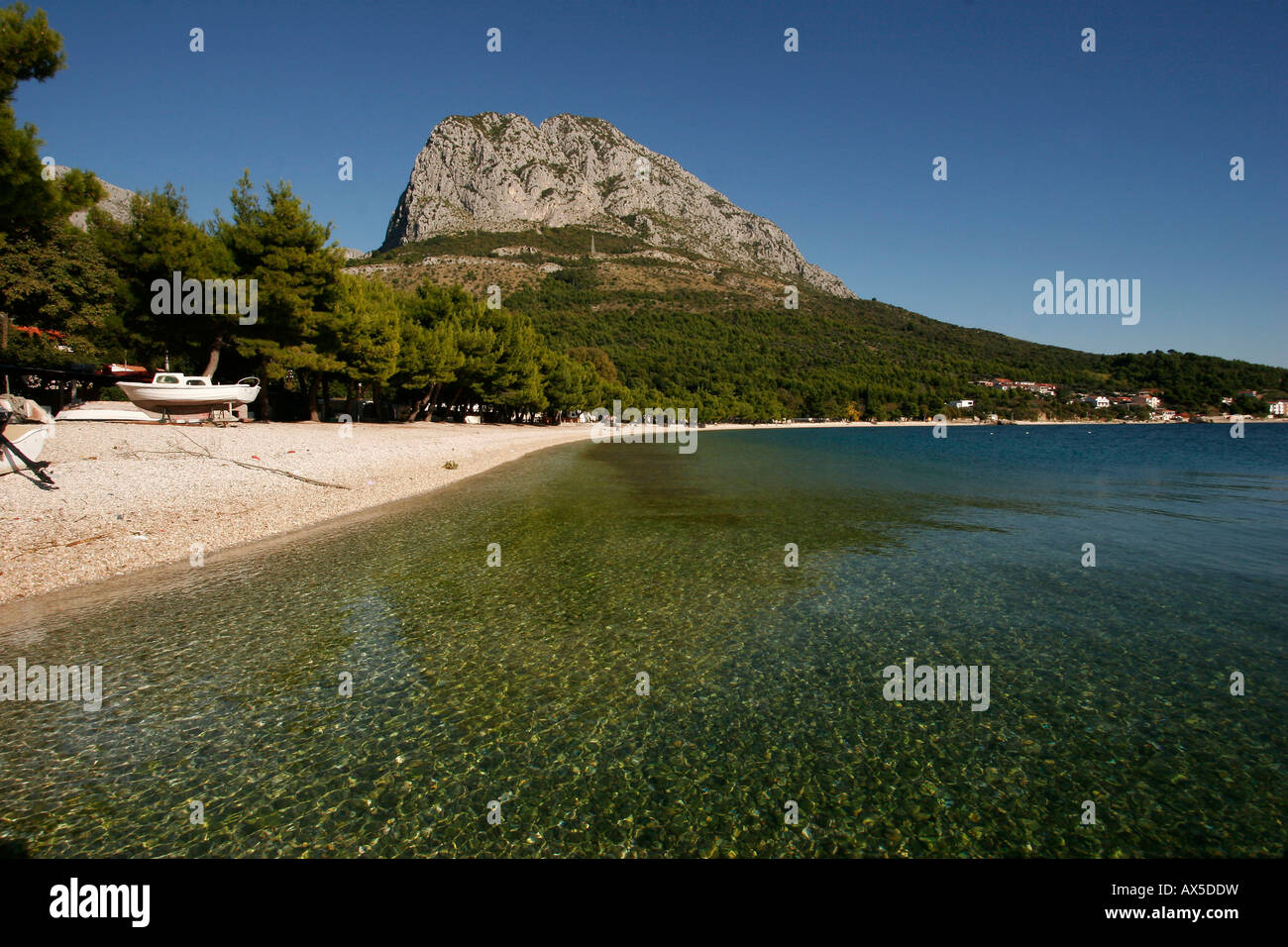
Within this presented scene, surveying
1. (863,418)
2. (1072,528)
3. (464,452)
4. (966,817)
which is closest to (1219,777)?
(966,817)

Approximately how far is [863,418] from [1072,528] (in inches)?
5760

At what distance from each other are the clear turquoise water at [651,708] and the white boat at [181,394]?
23986 millimetres

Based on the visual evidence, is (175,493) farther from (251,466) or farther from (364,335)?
(364,335)

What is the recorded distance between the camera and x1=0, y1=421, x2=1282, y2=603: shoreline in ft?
38.5

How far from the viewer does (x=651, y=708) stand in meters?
6.94

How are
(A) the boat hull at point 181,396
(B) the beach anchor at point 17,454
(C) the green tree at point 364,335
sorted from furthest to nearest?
1. (C) the green tree at point 364,335
2. (A) the boat hull at point 181,396
3. (B) the beach anchor at point 17,454

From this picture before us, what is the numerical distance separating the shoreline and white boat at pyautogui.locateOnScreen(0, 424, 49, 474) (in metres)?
0.33

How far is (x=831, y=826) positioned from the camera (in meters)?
5.02

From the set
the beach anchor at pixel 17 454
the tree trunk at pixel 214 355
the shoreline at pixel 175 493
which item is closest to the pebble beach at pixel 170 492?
the shoreline at pixel 175 493

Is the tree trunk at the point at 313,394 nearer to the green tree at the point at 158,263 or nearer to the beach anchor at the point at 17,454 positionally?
the green tree at the point at 158,263

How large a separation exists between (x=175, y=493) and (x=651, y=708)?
1613 centimetres

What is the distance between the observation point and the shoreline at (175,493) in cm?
1174

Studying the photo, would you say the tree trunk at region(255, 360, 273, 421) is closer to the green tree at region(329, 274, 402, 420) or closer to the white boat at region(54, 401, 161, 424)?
the green tree at region(329, 274, 402, 420)
